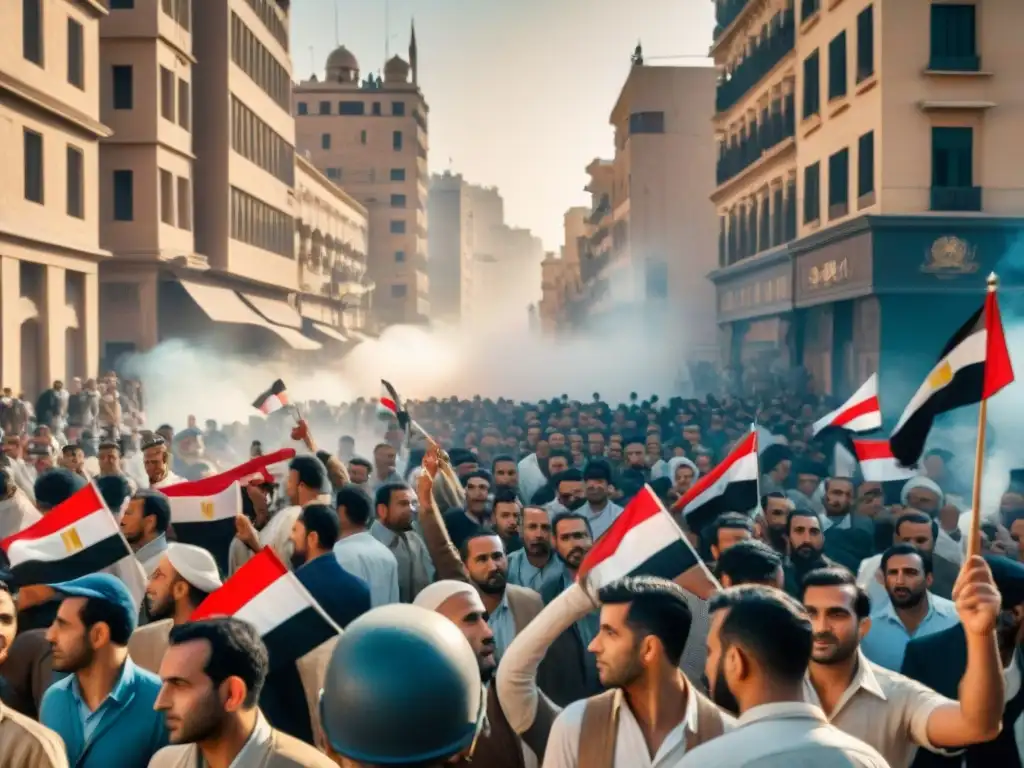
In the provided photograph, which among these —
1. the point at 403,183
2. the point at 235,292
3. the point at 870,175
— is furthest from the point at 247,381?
the point at 403,183

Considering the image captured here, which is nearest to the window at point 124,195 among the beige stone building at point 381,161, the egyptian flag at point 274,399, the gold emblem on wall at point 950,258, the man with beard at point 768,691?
the gold emblem on wall at point 950,258

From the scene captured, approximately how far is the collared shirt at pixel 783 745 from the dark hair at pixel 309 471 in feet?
18.5

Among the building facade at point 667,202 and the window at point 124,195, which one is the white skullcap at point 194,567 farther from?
the building facade at point 667,202

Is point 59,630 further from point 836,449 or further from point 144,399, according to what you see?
point 144,399

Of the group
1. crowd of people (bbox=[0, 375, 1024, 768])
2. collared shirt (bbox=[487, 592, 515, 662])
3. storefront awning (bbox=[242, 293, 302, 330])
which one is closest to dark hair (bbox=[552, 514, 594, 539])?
crowd of people (bbox=[0, 375, 1024, 768])

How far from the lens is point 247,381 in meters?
42.1

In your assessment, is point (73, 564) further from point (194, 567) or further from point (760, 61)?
point (760, 61)

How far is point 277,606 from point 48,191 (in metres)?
26.9

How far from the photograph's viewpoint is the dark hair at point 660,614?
4098mm

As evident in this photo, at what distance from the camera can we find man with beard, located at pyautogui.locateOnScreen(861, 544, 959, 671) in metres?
6.46

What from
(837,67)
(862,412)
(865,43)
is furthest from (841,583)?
(837,67)

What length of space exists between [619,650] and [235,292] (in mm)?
42064

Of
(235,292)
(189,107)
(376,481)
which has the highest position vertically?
(189,107)

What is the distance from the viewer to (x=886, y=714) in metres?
4.62
